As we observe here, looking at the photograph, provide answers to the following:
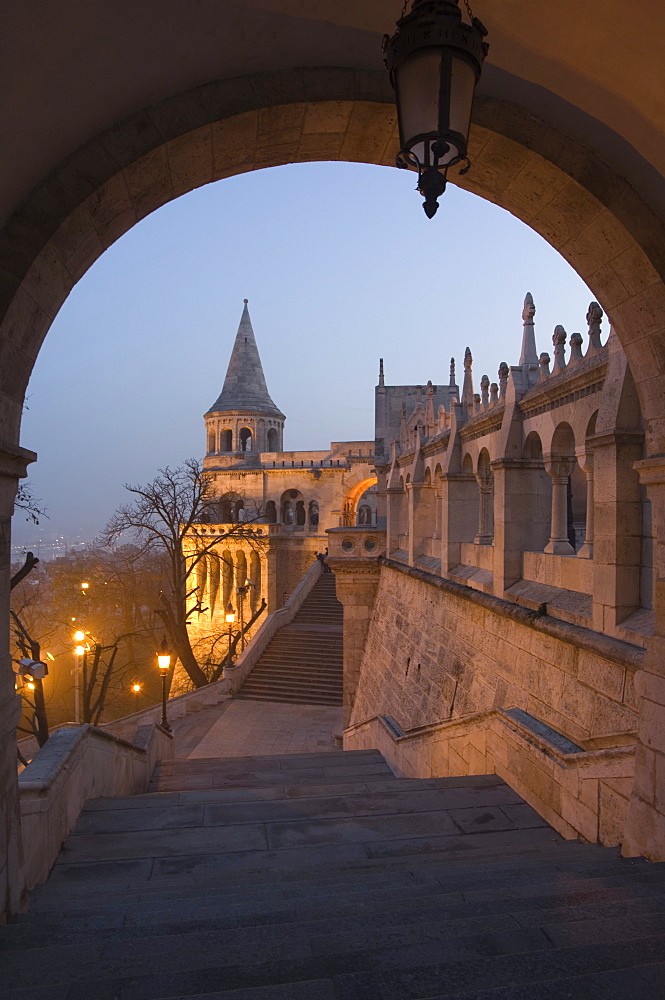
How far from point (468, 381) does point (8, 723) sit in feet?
28.5

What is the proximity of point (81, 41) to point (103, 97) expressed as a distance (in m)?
0.30

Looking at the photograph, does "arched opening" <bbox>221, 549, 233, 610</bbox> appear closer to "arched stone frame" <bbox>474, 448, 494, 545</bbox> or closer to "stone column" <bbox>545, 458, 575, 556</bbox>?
"arched stone frame" <bbox>474, 448, 494, 545</bbox>

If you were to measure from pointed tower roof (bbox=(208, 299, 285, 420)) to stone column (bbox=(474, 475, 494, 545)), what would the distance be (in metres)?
37.1

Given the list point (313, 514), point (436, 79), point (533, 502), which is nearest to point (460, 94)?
point (436, 79)

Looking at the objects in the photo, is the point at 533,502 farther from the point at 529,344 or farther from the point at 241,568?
Answer: the point at 241,568

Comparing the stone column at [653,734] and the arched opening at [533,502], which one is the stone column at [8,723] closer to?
the stone column at [653,734]

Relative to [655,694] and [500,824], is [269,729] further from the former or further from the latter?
[655,694]

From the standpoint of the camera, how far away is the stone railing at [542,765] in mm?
3738

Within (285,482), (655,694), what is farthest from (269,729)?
(285,482)

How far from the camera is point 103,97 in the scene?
8.92 feet

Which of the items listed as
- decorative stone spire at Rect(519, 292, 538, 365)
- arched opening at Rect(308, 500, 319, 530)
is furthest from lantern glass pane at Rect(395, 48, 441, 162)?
arched opening at Rect(308, 500, 319, 530)

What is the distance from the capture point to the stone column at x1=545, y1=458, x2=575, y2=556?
6793 mm

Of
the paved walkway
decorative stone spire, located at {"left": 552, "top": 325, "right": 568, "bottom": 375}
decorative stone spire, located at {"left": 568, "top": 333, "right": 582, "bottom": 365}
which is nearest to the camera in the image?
decorative stone spire, located at {"left": 568, "top": 333, "right": 582, "bottom": 365}

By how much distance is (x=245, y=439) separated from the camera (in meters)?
45.7
